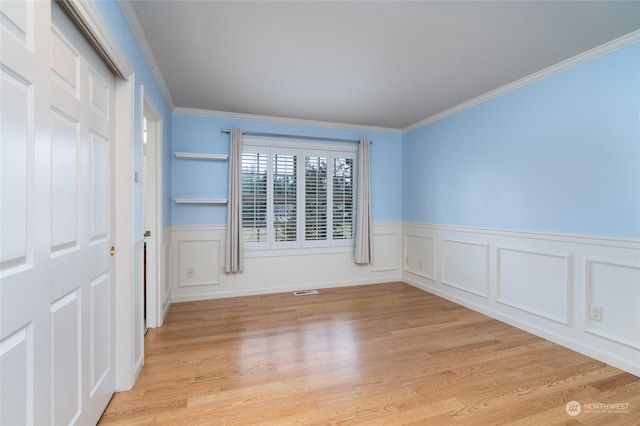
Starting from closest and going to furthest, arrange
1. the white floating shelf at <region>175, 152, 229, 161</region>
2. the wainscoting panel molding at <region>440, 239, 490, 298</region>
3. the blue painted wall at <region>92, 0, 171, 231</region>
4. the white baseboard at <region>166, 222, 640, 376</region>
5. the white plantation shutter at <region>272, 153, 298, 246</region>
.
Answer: the blue painted wall at <region>92, 0, 171, 231</region>
the white baseboard at <region>166, 222, 640, 376</region>
the wainscoting panel molding at <region>440, 239, 490, 298</region>
the white floating shelf at <region>175, 152, 229, 161</region>
the white plantation shutter at <region>272, 153, 298, 246</region>

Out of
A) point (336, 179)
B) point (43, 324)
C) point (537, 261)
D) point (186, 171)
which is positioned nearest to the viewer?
point (43, 324)

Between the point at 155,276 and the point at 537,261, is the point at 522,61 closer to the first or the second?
the point at 537,261

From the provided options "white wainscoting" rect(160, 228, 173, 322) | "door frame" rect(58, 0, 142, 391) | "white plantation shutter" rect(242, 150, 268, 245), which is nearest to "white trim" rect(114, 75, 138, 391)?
"door frame" rect(58, 0, 142, 391)

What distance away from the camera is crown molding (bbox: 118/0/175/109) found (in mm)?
1773

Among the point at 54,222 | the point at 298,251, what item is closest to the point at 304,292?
the point at 298,251

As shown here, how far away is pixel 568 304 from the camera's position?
249cm

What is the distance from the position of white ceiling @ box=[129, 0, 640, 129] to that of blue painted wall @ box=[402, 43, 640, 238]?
0.89 ft

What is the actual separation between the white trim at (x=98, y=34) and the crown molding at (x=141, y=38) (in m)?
0.28

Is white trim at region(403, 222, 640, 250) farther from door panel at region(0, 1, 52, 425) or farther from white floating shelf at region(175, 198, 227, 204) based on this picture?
door panel at region(0, 1, 52, 425)

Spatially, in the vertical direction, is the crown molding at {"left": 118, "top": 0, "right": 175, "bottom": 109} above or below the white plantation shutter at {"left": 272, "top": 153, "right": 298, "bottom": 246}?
above

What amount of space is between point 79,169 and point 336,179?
3.30 meters

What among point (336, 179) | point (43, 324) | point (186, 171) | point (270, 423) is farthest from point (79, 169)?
point (336, 179)

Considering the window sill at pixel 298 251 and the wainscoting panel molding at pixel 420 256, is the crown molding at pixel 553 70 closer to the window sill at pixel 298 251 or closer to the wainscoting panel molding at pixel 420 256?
the wainscoting panel molding at pixel 420 256

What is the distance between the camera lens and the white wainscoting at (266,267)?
3.66 metres
